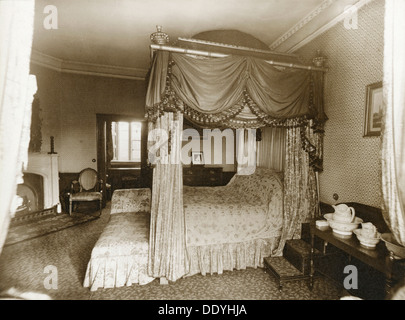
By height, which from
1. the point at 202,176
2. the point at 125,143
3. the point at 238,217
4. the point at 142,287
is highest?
the point at 125,143

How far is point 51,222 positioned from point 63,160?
1.67 metres

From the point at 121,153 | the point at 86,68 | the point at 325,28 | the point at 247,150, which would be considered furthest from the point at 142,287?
the point at 121,153

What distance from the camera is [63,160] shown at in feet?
19.6

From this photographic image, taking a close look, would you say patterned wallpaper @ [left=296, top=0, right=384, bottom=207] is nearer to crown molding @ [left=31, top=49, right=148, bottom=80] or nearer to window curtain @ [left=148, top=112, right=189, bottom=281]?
window curtain @ [left=148, top=112, right=189, bottom=281]

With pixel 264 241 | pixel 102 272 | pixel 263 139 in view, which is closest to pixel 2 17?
pixel 102 272

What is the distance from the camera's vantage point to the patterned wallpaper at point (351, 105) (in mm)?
2664

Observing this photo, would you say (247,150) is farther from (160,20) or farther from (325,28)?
(160,20)

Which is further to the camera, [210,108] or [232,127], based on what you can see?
[232,127]

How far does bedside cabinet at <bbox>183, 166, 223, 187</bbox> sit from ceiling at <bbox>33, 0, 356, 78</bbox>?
2.89 meters

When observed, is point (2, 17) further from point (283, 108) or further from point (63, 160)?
point (63, 160)

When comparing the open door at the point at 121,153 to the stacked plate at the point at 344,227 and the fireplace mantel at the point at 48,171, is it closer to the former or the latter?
the fireplace mantel at the point at 48,171

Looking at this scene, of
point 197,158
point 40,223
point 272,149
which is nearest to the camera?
point 272,149

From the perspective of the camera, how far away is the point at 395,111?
1.64 meters

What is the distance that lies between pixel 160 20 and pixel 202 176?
361 cm
